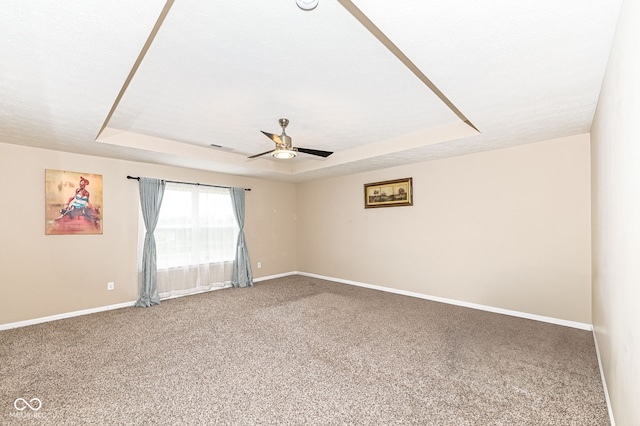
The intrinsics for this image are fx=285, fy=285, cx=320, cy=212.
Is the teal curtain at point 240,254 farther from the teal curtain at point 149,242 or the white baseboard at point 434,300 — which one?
the white baseboard at point 434,300

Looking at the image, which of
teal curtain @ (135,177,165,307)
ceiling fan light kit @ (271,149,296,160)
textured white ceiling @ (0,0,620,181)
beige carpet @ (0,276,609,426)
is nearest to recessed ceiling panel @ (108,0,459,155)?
textured white ceiling @ (0,0,620,181)

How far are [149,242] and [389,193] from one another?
423cm

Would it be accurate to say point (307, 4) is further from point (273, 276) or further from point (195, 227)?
Result: point (273, 276)

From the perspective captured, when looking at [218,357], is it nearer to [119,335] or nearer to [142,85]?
[119,335]

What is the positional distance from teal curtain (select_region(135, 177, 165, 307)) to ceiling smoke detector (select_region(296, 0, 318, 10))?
4.21m

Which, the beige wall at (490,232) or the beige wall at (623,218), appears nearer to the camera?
the beige wall at (623,218)

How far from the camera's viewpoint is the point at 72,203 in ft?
13.4

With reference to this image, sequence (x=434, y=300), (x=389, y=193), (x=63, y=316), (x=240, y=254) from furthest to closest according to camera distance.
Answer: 1. (x=240, y=254)
2. (x=389, y=193)
3. (x=434, y=300)
4. (x=63, y=316)

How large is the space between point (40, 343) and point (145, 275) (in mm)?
1596

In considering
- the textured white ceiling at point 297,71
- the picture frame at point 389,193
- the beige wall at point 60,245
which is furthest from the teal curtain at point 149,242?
the picture frame at point 389,193

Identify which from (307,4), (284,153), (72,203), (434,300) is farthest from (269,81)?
(434,300)

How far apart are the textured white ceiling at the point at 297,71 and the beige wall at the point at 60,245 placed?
42 centimetres

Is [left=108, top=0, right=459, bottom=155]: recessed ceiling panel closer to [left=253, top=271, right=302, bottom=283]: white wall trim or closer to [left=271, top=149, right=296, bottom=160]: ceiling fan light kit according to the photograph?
[left=271, top=149, right=296, bottom=160]: ceiling fan light kit

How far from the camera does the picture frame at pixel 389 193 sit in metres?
5.04
